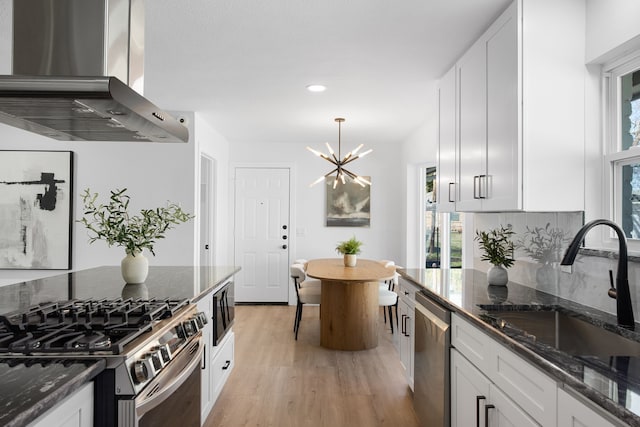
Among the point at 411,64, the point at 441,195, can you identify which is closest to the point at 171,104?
the point at 411,64

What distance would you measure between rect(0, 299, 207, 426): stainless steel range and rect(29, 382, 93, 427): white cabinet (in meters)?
0.04

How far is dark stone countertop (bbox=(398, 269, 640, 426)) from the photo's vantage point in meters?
0.99

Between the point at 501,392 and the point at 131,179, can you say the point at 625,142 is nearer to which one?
the point at 501,392

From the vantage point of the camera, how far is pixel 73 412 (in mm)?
1109

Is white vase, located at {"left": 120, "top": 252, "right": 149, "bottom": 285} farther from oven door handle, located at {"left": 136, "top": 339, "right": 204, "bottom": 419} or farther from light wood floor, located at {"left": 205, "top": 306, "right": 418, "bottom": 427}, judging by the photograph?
light wood floor, located at {"left": 205, "top": 306, "right": 418, "bottom": 427}

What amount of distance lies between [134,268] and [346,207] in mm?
4093

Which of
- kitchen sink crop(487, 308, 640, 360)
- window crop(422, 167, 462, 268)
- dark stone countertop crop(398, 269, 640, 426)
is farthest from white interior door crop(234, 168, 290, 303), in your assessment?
kitchen sink crop(487, 308, 640, 360)

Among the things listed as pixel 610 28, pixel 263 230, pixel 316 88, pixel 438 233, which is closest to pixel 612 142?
pixel 610 28

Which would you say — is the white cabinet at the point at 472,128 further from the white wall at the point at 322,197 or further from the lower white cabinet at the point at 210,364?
the white wall at the point at 322,197

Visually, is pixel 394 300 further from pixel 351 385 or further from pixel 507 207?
pixel 507 207

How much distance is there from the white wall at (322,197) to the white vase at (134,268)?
3.82 metres

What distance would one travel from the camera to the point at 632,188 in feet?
6.07

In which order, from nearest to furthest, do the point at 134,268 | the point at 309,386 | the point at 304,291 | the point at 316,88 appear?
the point at 134,268 → the point at 309,386 → the point at 316,88 → the point at 304,291

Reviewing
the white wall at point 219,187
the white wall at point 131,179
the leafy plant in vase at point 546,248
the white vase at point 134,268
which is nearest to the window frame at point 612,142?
the leafy plant in vase at point 546,248
